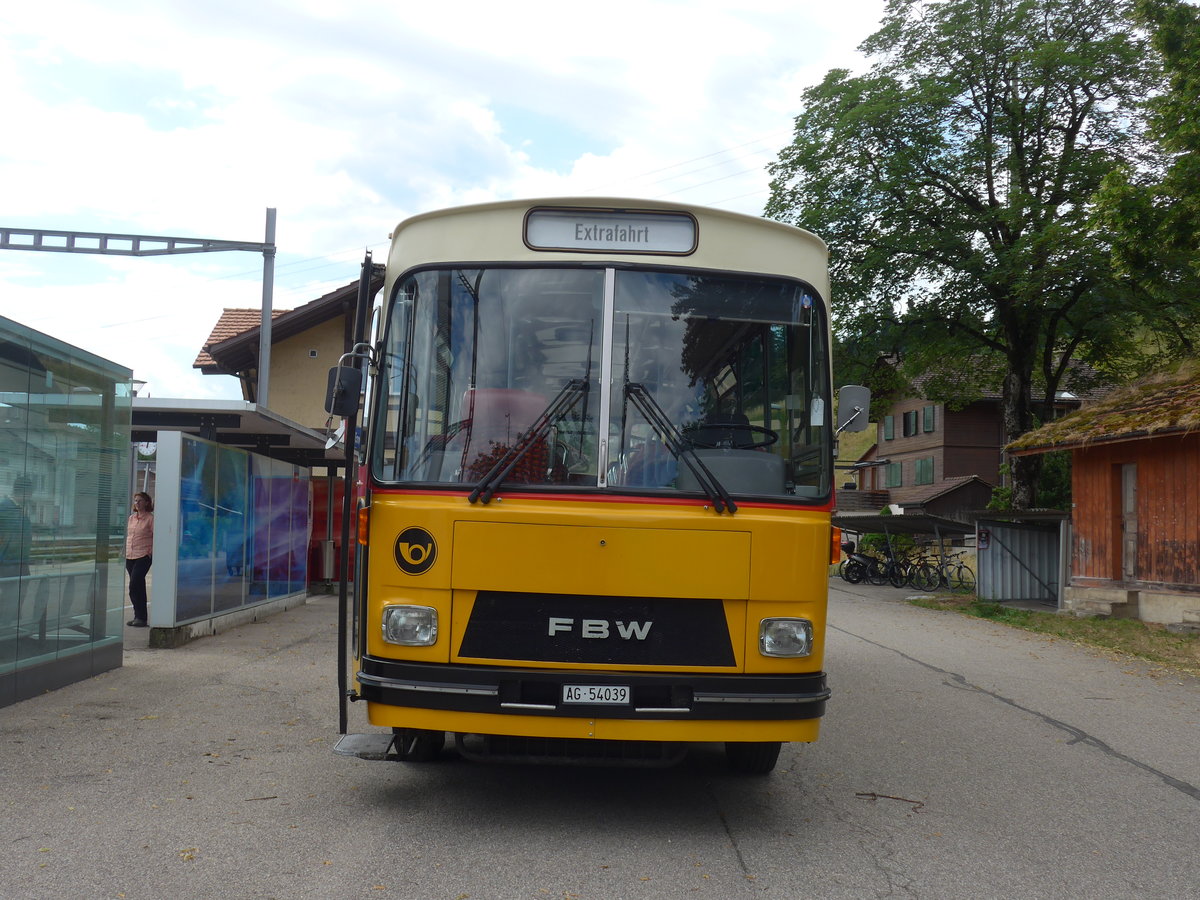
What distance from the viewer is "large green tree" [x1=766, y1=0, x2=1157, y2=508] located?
26375mm

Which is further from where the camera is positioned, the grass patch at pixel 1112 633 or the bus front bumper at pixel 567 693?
the grass patch at pixel 1112 633

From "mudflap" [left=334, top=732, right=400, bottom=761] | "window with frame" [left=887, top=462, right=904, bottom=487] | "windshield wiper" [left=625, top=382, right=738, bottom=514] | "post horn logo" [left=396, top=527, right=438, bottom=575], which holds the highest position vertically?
"window with frame" [left=887, top=462, right=904, bottom=487]

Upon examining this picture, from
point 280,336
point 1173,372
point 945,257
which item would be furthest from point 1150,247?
point 280,336

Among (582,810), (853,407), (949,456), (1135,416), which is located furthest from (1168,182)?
(949,456)

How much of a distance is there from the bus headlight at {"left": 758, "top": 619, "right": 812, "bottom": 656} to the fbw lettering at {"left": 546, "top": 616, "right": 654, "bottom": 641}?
55 cm

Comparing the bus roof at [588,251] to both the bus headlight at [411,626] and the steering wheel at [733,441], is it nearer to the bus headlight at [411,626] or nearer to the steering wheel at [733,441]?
the steering wheel at [733,441]

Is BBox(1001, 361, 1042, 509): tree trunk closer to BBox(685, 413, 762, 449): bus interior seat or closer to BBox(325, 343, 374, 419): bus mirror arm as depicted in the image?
BBox(685, 413, 762, 449): bus interior seat

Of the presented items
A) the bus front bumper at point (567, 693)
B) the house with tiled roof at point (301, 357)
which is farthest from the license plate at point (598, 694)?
the house with tiled roof at point (301, 357)

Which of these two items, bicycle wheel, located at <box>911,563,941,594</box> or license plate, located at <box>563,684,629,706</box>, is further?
bicycle wheel, located at <box>911,563,941,594</box>

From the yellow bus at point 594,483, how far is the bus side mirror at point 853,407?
15mm

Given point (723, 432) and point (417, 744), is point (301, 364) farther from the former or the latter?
point (723, 432)

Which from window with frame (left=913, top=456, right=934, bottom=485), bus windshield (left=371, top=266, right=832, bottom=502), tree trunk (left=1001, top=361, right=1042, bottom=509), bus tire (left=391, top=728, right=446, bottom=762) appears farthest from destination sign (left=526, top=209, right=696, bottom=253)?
window with frame (left=913, top=456, right=934, bottom=485)

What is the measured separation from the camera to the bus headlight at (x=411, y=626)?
5.49 m

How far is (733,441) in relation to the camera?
5832mm
